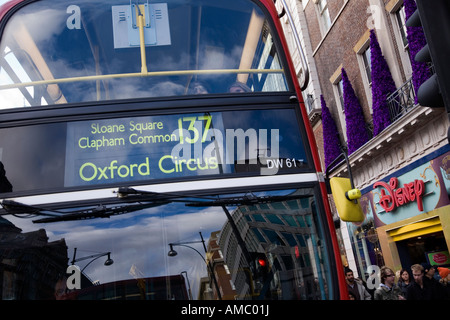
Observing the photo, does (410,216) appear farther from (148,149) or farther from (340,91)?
(148,149)

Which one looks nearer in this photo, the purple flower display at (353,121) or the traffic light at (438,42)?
the traffic light at (438,42)

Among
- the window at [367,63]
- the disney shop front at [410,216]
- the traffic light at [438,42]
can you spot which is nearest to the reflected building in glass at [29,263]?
the traffic light at [438,42]

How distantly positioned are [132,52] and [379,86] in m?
→ 11.0

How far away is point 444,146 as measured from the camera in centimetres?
1197

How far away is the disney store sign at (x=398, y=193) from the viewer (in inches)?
516

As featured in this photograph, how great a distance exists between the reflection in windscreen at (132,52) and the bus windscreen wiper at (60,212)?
1.09 m

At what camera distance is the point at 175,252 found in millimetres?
3967

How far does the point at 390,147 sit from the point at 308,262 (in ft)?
37.7

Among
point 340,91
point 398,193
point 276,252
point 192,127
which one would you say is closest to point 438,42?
point 276,252

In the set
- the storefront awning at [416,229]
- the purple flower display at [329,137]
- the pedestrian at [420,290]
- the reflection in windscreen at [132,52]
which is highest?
the purple flower display at [329,137]

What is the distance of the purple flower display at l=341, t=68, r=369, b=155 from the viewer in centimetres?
1655

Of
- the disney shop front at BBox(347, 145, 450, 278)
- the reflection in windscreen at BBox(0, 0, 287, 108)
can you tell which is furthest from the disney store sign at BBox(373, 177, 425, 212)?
the reflection in windscreen at BBox(0, 0, 287, 108)

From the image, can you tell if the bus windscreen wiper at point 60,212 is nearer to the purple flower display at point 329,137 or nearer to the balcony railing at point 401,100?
the balcony railing at point 401,100

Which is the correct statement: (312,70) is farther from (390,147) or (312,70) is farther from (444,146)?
(444,146)
